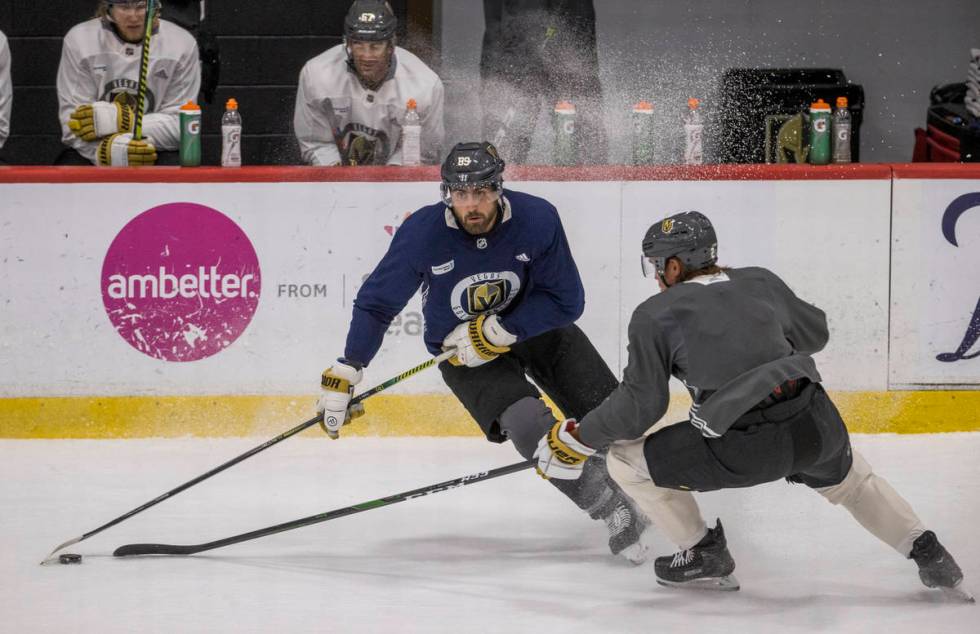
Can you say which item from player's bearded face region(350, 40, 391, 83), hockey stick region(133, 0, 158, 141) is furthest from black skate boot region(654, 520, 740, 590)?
hockey stick region(133, 0, 158, 141)

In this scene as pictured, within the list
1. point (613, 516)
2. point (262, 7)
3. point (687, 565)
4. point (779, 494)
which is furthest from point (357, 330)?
point (262, 7)

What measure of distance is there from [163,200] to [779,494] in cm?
256

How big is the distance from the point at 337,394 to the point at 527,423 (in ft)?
1.91

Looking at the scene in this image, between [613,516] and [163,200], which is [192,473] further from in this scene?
[613,516]

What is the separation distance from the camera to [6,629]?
3490 mm

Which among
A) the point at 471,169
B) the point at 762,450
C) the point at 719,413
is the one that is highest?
the point at 471,169

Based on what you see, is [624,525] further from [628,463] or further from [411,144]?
[411,144]

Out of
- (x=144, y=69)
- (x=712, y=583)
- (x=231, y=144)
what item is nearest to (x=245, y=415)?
(x=231, y=144)

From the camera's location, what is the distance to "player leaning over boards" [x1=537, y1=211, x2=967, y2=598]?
3.45 metres

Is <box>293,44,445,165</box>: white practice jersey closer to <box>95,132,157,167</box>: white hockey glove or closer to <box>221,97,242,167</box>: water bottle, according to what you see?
<box>221,97,242,167</box>: water bottle

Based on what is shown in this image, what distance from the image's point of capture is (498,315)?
4293 millimetres

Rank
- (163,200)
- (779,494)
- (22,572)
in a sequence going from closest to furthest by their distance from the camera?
(22,572)
(779,494)
(163,200)

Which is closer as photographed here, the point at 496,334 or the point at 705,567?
the point at 705,567

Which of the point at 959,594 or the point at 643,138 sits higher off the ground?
the point at 643,138
